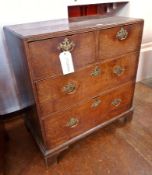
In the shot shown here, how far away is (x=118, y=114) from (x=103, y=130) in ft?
0.60

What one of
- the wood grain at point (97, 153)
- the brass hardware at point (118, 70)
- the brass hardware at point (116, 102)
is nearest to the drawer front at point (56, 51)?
the brass hardware at point (118, 70)

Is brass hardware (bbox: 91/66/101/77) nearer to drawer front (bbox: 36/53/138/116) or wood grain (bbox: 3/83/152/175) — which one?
drawer front (bbox: 36/53/138/116)

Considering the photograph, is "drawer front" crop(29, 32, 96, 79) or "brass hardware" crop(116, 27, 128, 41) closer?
"drawer front" crop(29, 32, 96, 79)

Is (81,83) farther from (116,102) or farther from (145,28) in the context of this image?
(145,28)

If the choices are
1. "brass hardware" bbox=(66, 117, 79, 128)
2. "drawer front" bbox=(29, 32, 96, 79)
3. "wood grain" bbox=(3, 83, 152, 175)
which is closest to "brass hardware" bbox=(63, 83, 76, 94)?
"drawer front" bbox=(29, 32, 96, 79)

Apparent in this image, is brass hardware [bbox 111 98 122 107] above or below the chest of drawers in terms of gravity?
below

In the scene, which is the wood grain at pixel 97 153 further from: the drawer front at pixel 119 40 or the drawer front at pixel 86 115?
the drawer front at pixel 119 40

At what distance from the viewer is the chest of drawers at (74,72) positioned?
828 millimetres

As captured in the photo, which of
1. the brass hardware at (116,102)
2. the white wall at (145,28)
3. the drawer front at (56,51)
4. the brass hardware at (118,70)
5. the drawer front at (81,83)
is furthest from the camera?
the white wall at (145,28)

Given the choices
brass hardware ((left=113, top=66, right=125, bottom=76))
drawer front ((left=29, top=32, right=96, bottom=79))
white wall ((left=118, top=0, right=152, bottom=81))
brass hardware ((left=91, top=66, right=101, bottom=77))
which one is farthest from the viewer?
white wall ((left=118, top=0, right=152, bottom=81))

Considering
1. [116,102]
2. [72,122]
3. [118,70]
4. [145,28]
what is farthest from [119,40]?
[145,28]

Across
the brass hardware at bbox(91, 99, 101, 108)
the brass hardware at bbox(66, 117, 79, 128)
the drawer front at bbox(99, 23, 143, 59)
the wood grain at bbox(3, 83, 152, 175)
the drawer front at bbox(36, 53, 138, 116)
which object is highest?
the drawer front at bbox(99, 23, 143, 59)

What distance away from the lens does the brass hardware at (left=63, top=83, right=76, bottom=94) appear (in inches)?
38.1

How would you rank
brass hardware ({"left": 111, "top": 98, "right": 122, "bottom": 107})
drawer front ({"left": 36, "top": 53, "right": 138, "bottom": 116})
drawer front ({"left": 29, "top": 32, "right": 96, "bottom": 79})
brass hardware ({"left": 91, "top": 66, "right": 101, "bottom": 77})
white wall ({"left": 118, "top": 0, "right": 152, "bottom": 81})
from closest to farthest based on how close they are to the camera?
drawer front ({"left": 29, "top": 32, "right": 96, "bottom": 79})
drawer front ({"left": 36, "top": 53, "right": 138, "bottom": 116})
brass hardware ({"left": 91, "top": 66, "right": 101, "bottom": 77})
brass hardware ({"left": 111, "top": 98, "right": 122, "bottom": 107})
white wall ({"left": 118, "top": 0, "right": 152, "bottom": 81})
